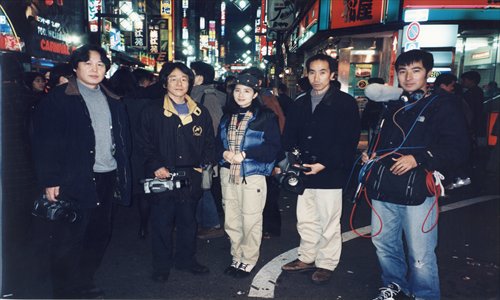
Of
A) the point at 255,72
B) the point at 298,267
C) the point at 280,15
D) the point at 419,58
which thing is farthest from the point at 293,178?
the point at 280,15

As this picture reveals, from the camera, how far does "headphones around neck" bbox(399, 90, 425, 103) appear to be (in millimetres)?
3078

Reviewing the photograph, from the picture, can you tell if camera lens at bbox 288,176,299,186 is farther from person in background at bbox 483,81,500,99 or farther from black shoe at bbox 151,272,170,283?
person in background at bbox 483,81,500,99

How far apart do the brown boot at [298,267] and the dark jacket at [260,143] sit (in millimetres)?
1091

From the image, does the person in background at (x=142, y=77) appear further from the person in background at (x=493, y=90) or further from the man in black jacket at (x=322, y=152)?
the person in background at (x=493, y=90)

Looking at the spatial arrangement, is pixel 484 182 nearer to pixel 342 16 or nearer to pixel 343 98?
pixel 343 98

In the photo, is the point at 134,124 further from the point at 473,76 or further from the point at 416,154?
the point at 473,76

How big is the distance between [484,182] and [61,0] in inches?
746

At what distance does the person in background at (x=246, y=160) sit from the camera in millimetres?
3805

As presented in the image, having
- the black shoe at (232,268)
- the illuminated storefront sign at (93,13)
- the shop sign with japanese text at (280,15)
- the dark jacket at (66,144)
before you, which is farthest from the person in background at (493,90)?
the illuminated storefront sign at (93,13)

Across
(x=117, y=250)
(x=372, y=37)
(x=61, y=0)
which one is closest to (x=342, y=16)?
(x=372, y=37)

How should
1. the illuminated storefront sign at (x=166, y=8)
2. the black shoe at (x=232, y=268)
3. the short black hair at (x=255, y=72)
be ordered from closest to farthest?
the short black hair at (x=255, y=72)
the black shoe at (x=232, y=268)
the illuminated storefront sign at (x=166, y=8)

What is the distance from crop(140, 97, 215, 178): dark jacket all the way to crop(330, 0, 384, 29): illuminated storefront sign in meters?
10.3

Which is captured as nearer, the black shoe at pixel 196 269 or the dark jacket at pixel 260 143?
the dark jacket at pixel 260 143

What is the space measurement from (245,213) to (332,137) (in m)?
1.22
